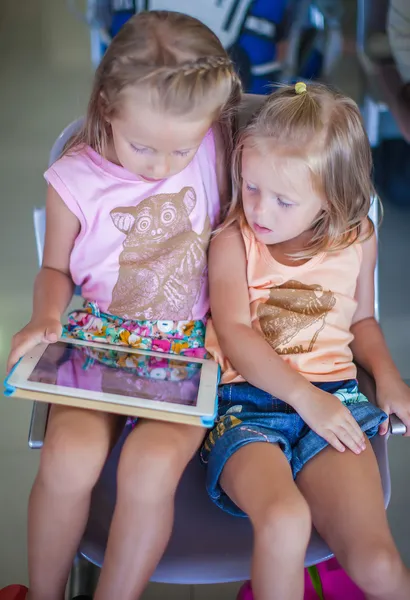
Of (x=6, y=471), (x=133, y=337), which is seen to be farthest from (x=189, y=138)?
(x=6, y=471)

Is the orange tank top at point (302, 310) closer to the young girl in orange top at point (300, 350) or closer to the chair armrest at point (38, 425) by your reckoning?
the young girl in orange top at point (300, 350)

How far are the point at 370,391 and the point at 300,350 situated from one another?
0.43ft

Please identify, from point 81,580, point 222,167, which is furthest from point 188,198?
point 81,580

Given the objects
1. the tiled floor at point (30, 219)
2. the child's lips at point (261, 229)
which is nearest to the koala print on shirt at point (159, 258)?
the child's lips at point (261, 229)

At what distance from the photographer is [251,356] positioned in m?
1.13

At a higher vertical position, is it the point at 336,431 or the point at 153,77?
the point at 153,77

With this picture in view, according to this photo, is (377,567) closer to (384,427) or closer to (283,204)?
(384,427)

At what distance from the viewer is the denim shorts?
1067 millimetres

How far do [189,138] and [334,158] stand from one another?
0.21 m

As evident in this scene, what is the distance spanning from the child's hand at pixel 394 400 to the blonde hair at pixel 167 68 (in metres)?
0.47

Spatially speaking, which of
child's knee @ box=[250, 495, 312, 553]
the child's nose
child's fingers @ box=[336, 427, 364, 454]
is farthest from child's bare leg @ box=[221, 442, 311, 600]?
the child's nose

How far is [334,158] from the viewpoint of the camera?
3.68 ft

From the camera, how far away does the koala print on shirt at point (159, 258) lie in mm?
1198

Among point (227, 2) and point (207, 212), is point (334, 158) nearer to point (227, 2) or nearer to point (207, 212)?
point (207, 212)
